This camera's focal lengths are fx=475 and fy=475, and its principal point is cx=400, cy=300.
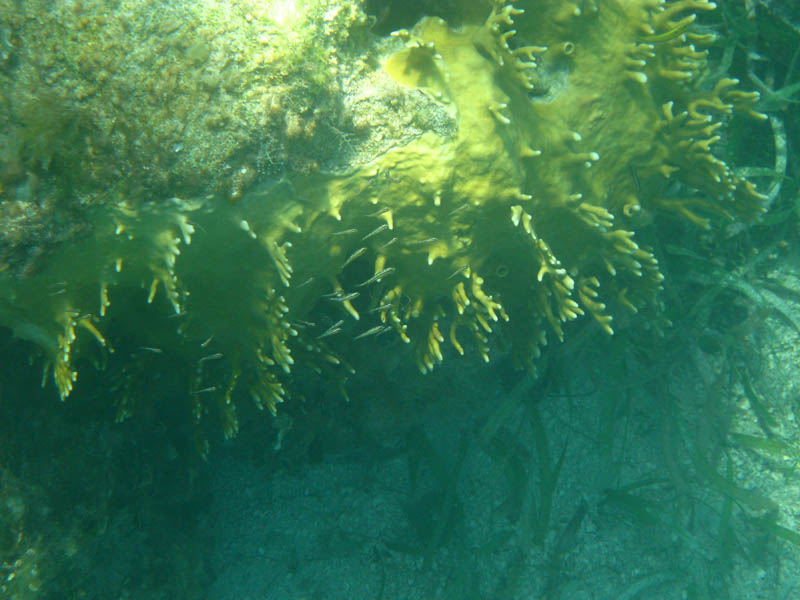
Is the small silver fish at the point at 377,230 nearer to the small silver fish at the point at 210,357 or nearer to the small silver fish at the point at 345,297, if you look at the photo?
the small silver fish at the point at 345,297

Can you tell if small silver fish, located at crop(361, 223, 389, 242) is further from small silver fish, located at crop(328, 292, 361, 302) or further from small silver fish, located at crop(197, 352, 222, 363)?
small silver fish, located at crop(197, 352, 222, 363)

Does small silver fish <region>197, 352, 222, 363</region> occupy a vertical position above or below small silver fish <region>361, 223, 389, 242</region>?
below

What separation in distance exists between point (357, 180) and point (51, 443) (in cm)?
267

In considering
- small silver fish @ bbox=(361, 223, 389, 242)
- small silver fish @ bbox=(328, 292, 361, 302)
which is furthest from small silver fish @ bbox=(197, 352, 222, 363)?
small silver fish @ bbox=(361, 223, 389, 242)

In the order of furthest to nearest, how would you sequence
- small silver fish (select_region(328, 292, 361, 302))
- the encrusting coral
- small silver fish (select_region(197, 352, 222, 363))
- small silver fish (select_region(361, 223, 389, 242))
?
small silver fish (select_region(197, 352, 222, 363)), small silver fish (select_region(328, 292, 361, 302)), small silver fish (select_region(361, 223, 389, 242)), the encrusting coral

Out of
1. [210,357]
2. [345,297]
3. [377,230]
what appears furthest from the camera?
[210,357]

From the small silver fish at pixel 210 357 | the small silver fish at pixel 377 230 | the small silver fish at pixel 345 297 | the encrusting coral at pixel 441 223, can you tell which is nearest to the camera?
the encrusting coral at pixel 441 223

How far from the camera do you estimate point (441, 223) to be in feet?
8.77

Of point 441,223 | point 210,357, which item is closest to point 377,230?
point 441,223

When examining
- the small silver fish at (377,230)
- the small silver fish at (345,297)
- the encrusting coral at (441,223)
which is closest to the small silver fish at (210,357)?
the encrusting coral at (441,223)

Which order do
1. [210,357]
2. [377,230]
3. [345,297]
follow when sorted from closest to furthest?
[377,230], [345,297], [210,357]

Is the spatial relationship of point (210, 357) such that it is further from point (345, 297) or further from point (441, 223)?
point (441, 223)

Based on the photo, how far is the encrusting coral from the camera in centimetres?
240

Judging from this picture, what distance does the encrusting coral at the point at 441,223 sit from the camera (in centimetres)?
240
